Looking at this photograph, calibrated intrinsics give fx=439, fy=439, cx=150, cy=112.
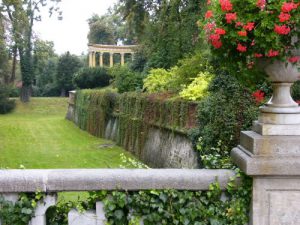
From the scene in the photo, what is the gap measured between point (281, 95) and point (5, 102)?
38.8 meters

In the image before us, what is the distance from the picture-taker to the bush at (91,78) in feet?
105

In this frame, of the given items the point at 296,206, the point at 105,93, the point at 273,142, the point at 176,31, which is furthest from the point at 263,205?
the point at 105,93

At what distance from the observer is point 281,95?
3.03m

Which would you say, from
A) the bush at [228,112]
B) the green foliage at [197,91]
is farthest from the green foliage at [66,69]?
the bush at [228,112]

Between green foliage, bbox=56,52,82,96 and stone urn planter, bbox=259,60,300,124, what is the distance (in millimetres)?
43634

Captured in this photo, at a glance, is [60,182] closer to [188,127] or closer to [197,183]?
[197,183]

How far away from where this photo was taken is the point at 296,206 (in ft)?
9.77

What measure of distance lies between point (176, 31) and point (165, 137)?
6.95 metres

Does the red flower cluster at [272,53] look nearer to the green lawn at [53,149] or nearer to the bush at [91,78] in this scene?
the green lawn at [53,149]

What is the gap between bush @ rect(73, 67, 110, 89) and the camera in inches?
1259

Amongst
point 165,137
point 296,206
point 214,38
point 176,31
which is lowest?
point 165,137

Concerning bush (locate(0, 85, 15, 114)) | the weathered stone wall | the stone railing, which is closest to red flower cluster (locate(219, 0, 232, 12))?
the stone railing

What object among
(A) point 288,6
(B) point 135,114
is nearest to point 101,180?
(A) point 288,6

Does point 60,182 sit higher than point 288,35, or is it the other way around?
point 288,35
